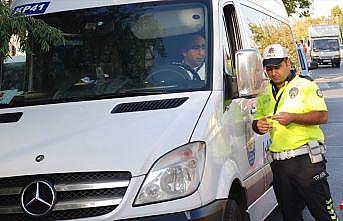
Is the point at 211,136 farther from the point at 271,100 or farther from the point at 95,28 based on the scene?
the point at 95,28

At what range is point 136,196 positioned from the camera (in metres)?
3.39

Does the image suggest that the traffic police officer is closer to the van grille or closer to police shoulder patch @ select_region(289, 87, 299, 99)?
police shoulder patch @ select_region(289, 87, 299, 99)

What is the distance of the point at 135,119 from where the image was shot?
12.5ft

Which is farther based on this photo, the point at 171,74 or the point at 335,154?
the point at 335,154

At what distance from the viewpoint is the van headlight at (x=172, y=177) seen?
3414 millimetres

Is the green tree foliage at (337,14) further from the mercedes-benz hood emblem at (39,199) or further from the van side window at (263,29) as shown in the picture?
the mercedes-benz hood emblem at (39,199)

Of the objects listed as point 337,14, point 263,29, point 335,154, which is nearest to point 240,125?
point 263,29

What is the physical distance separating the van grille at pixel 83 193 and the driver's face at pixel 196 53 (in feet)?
4.23

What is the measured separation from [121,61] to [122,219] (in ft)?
5.12

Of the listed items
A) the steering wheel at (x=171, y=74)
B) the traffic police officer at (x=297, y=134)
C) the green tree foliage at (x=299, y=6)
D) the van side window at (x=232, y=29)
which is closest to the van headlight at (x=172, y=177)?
the steering wheel at (x=171, y=74)

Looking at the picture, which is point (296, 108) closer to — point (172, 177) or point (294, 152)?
point (294, 152)

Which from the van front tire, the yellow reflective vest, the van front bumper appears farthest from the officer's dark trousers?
the van front bumper

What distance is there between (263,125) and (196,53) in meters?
0.72

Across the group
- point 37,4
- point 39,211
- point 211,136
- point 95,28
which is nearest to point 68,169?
point 39,211
